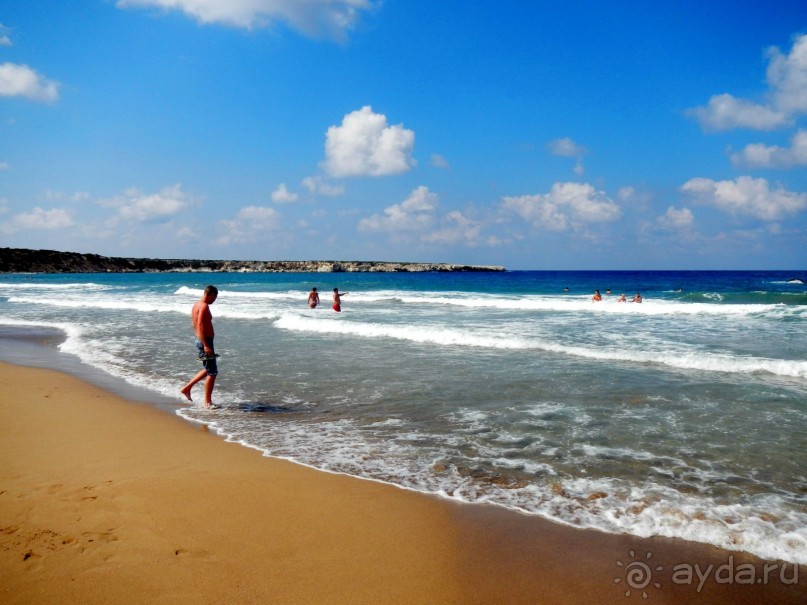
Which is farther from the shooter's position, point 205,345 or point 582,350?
point 582,350

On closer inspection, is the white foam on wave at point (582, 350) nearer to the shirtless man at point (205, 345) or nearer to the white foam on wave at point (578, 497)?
the white foam on wave at point (578, 497)

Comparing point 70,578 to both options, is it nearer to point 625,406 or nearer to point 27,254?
point 625,406

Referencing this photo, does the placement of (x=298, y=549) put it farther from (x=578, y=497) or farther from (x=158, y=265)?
(x=158, y=265)

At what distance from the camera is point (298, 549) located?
349 cm

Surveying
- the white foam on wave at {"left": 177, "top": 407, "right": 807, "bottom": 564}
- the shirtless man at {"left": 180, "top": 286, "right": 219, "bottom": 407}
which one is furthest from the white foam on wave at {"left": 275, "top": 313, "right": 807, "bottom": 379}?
the shirtless man at {"left": 180, "top": 286, "right": 219, "bottom": 407}

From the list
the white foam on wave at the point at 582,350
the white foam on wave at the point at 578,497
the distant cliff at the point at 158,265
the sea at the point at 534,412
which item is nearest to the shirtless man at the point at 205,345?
the sea at the point at 534,412

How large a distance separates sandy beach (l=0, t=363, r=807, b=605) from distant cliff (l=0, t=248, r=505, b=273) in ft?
436

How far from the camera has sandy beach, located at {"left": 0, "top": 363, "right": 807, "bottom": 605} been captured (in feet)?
10.1

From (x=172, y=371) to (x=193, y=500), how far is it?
693 centimetres

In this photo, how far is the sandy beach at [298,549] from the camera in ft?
10.1

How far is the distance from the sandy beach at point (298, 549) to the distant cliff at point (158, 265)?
133 metres

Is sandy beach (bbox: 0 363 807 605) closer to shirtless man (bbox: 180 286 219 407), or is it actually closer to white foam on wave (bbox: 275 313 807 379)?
shirtless man (bbox: 180 286 219 407)

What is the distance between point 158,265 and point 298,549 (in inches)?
5748

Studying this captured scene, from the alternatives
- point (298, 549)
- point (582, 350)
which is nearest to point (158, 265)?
point (582, 350)
